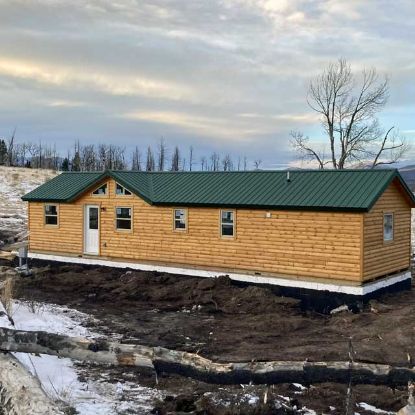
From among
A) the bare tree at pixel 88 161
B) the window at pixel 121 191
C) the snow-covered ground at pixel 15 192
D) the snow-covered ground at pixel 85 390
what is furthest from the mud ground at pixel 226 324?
the bare tree at pixel 88 161

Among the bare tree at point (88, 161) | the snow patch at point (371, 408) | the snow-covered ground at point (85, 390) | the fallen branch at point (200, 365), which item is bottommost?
the snow patch at point (371, 408)

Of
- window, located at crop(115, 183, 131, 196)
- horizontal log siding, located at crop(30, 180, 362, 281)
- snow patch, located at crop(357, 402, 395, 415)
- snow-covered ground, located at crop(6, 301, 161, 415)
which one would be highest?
window, located at crop(115, 183, 131, 196)

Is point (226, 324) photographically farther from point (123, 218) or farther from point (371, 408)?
point (123, 218)

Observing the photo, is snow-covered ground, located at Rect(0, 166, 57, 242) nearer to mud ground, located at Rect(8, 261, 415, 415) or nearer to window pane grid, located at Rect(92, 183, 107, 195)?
window pane grid, located at Rect(92, 183, 107, 195)

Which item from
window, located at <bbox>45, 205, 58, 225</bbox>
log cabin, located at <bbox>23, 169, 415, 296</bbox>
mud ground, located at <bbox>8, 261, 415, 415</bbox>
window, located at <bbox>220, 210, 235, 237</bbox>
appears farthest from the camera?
window, located at <bbox>45, 205, 58, 225</bbox>

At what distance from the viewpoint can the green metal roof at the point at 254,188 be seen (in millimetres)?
16984

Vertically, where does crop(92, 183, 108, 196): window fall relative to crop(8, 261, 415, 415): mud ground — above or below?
above

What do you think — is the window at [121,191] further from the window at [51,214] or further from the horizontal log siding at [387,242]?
the horizontal log siding at [387,242]

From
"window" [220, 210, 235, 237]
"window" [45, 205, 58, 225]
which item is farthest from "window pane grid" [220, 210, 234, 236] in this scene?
"window" [45, 205, 58, 225]

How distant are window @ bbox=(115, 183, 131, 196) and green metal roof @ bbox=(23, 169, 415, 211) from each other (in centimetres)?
37

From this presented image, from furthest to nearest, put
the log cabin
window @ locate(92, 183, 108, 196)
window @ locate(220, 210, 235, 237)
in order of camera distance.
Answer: window @ locate(92, 183, 108, 196) < window @ locate(220, 210, 235, 237) < the log cabin

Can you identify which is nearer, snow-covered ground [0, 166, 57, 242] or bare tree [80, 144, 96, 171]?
snow-covered ground [0, 166, 57, 242]

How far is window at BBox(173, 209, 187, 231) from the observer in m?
20.2

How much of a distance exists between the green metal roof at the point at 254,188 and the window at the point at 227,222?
0.41m
